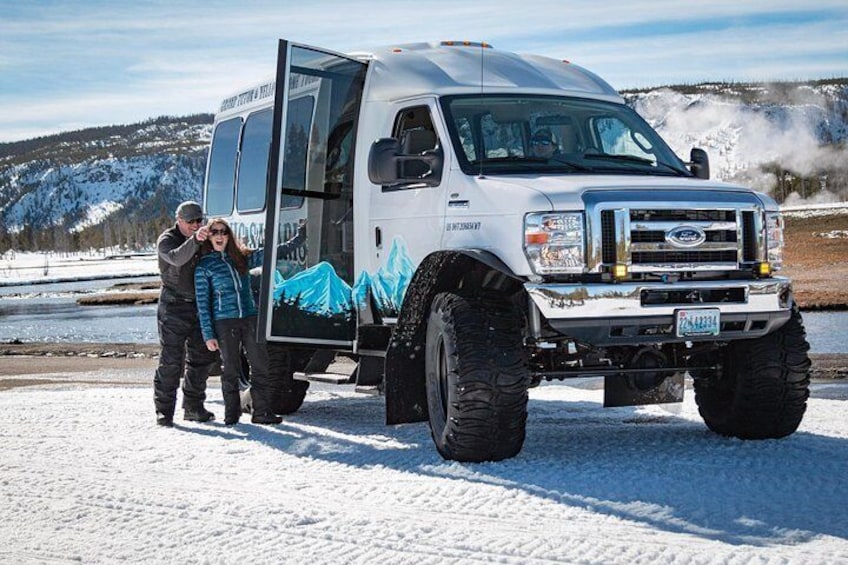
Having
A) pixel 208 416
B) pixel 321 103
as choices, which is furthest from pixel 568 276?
pixel 208 416

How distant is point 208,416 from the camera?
32.9 feet

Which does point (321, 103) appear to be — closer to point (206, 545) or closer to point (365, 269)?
point (365, 269)

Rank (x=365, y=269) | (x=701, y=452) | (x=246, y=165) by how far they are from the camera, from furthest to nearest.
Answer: (x=246, y=165)
(x=365, y=269)
(x=701, y=452)

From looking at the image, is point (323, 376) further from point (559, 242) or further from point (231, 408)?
point (559, 242)

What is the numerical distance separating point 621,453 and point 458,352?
153 cm

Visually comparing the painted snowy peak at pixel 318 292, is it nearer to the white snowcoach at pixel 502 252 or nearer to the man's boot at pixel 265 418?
the white snowcoach at pixel 502 252

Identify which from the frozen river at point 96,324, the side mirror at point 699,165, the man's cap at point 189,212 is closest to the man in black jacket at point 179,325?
the man's cap at point 189,212

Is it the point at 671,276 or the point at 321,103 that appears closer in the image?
the point at 671,276

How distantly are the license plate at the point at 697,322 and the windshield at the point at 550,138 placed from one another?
4.47 ft

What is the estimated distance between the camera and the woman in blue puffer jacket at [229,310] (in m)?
9.43

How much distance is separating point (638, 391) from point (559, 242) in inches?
73.7

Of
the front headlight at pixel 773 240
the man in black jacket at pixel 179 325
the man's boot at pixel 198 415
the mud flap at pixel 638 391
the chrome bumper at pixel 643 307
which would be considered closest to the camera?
the chrome bumper at pixel 643 307

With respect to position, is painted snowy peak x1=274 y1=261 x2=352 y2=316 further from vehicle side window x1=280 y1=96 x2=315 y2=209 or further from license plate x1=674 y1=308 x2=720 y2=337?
license plate x1=674 y1=308 x2=720 y2=337

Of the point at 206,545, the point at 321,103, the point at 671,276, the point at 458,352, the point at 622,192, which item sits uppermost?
the point at 321,103
